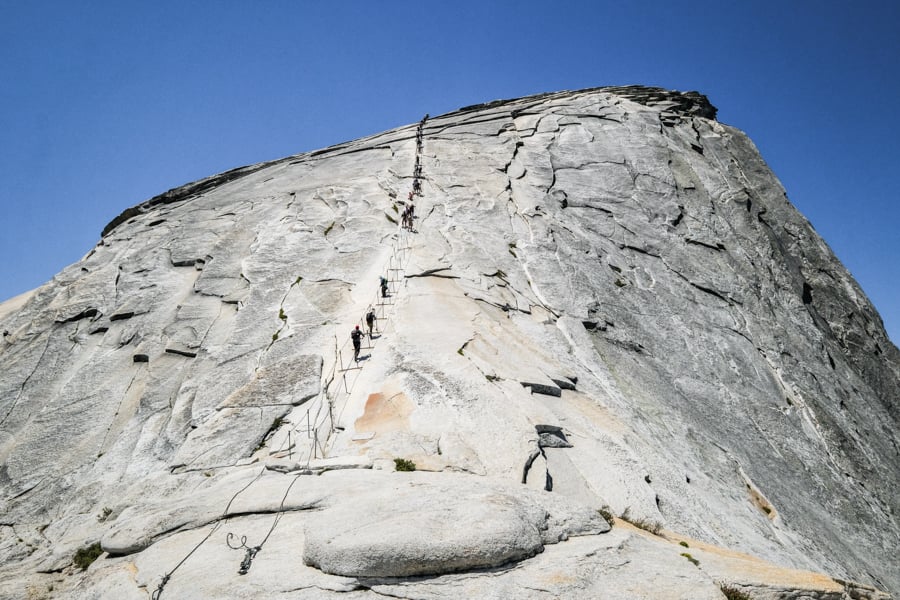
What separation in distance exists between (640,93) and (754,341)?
3548 cm

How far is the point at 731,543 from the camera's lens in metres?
14.9

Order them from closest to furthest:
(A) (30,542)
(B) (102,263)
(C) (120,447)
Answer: (A) (30,542)
(C) (120,447)
(B) (102,263)

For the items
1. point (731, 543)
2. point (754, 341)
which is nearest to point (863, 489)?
point (754, 341)

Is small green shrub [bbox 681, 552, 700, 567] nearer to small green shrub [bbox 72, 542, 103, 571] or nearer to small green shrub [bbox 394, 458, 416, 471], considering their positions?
small green shrub [bbox 394, 458, 416, 471]

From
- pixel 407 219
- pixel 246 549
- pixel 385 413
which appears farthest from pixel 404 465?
pixel 407 219

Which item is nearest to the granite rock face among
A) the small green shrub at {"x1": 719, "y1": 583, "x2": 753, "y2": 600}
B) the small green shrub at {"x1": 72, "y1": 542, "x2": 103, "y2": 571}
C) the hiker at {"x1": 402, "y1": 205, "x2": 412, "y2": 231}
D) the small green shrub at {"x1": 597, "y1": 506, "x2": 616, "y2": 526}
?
the small green shrub at {"x1": 719, "y1": 583, "x2": 753, "y2": 600}

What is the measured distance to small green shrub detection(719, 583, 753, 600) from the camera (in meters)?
9.63

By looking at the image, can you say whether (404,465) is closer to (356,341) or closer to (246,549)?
(246,549)

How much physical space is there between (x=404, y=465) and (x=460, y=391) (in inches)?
144

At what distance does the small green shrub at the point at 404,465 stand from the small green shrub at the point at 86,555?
22.6 feet

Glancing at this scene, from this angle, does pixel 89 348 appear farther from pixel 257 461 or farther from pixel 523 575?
pixel 523 575

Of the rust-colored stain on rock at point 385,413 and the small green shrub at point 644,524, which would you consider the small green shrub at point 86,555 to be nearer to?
the rust-colored stain on rock at point 385,413

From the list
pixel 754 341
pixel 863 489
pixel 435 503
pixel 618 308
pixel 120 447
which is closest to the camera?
pixel 435 503

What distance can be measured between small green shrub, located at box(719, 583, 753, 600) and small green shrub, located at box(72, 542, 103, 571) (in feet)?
42.5
